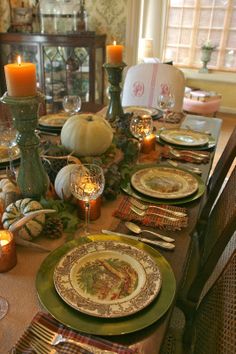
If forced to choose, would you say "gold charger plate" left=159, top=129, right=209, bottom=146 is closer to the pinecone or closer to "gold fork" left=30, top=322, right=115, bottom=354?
the pinecone

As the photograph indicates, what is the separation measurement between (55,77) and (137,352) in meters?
3.27

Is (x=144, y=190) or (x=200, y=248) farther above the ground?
(x=144, y=190)

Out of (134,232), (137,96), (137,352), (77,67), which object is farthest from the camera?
(77,67)

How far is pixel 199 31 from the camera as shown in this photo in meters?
5.05

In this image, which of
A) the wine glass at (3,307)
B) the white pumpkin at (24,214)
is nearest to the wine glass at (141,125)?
the white pumpkin at (24,214)

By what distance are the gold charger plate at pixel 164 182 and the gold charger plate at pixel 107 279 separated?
0.30 meters

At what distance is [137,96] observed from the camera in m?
2.19

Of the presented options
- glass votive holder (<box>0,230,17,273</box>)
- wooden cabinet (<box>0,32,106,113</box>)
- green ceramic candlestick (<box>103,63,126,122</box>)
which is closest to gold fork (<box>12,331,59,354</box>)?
glass votive holder (<box>0,230,17,273</box>)

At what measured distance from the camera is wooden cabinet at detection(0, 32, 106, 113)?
10.2ft

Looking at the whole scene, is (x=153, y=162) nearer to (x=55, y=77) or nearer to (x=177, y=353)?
(x=177, y=353)

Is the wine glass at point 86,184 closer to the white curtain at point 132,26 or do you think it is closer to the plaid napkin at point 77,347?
the plaid napkin at point 77,347

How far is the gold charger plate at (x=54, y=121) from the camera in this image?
5.10ft

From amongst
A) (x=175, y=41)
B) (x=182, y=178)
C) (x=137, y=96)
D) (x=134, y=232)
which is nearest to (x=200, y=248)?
(x=182, y=178)

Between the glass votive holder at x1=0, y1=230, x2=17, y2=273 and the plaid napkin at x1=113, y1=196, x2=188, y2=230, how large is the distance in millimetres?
319
